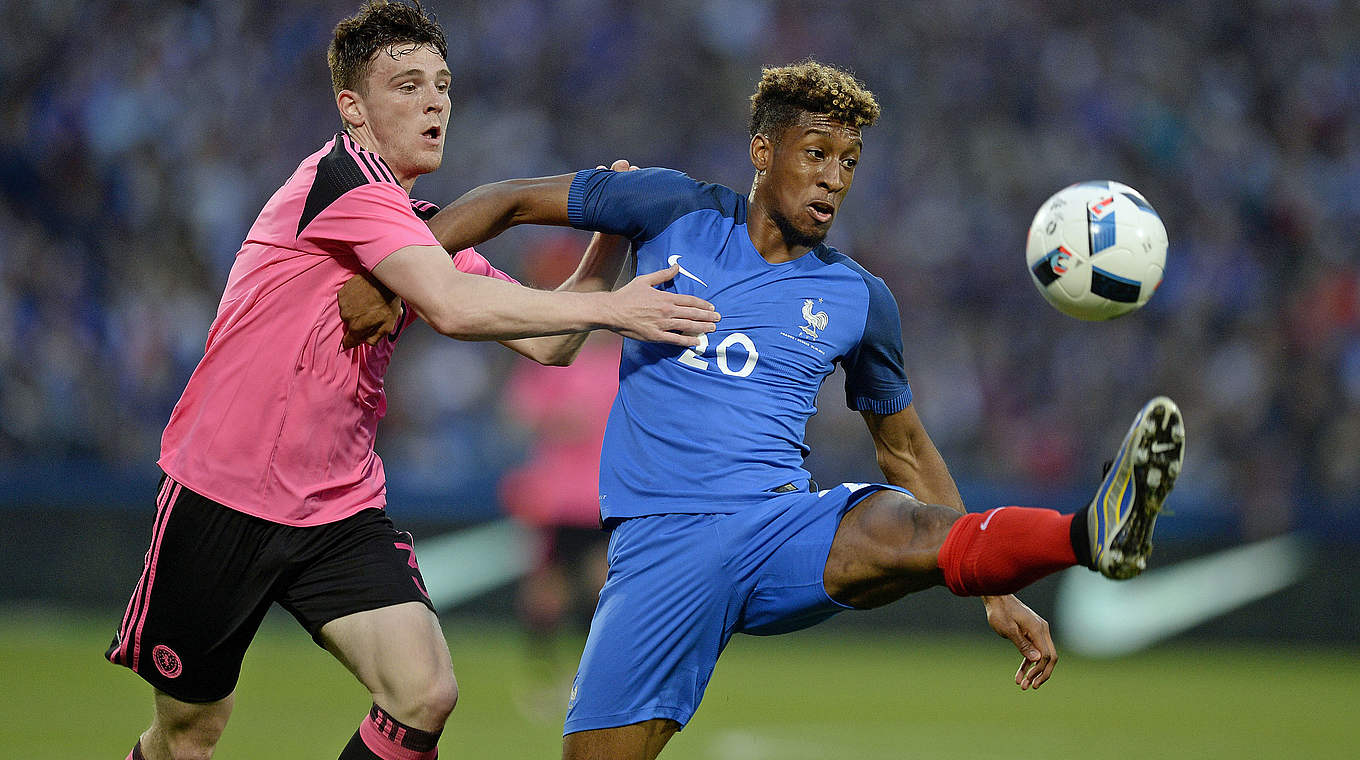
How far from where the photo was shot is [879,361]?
429 cm

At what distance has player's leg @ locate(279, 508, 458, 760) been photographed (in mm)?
3801

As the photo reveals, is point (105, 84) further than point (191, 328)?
Yes

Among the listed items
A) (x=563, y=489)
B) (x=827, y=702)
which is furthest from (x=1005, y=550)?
(x=563, y=489)

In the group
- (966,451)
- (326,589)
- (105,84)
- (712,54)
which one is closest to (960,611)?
(966,451)

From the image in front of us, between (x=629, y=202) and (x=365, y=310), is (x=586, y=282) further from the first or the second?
(x=365, y=310)

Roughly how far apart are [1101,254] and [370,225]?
213cm

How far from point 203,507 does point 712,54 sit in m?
10.4

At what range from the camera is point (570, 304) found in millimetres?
3750

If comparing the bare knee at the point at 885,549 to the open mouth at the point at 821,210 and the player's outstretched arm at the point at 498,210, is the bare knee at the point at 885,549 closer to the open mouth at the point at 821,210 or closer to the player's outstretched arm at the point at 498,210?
the open mouth at the point at 821,210

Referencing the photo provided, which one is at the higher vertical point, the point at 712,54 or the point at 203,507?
the point at 712,54

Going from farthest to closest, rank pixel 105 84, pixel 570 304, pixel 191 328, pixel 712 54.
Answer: pixel 712 54
pixel 105 84
pixel 191 328
pixel 570 304

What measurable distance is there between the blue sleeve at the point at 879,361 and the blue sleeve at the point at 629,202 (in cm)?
62

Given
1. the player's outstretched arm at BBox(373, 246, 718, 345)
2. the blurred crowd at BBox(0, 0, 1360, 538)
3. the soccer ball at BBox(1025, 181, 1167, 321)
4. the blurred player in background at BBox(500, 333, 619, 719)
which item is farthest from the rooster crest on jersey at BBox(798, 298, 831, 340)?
the blurred crowd at BBox(0, 0, 1360, 538)

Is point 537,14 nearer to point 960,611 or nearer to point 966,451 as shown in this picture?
point 966,451
